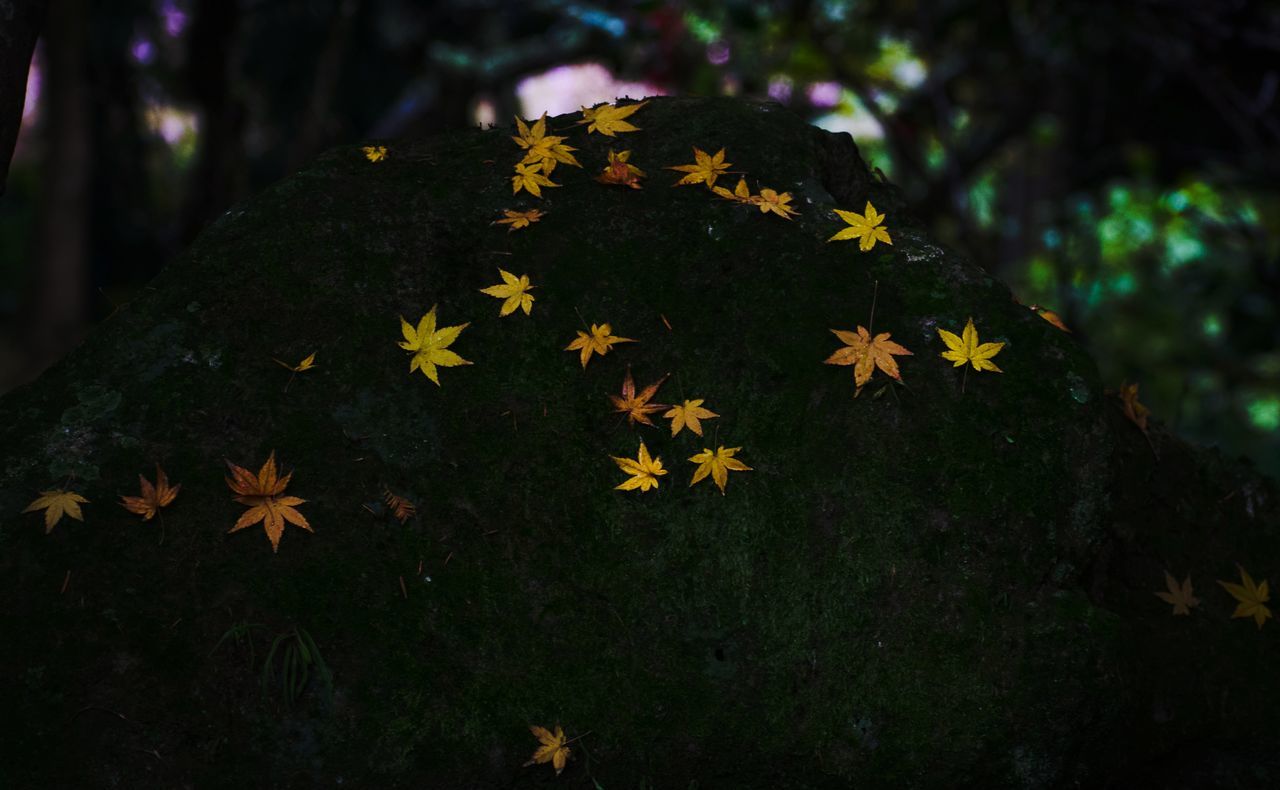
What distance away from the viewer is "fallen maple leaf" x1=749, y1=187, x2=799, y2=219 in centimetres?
258

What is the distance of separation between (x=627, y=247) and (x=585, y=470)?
2.00ft

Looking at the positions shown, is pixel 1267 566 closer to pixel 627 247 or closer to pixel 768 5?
pixel 627 247

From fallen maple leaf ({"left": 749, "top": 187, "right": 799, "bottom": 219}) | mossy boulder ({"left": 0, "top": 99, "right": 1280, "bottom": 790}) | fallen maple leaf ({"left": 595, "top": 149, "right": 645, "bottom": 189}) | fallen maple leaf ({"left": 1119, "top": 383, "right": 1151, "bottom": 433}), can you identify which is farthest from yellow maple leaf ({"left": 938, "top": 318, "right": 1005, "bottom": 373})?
fallen maple leaf ({"left": 595, "top": 149, "right": 645, "bottom": 189})

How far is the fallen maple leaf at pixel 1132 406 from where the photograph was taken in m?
2.74

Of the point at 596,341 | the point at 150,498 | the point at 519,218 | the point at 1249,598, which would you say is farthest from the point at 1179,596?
the point at 150,498

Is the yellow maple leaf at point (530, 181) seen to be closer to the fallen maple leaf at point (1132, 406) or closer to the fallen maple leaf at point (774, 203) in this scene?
the fallen maple leaf at point (774, 203)

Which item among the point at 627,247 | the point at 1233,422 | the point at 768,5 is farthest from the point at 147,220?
the point at 1233,422

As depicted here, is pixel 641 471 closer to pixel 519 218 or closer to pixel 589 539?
pixel 589 539

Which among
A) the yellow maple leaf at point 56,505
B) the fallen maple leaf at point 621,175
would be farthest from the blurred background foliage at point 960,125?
the yellow maple leaf at point 56,505

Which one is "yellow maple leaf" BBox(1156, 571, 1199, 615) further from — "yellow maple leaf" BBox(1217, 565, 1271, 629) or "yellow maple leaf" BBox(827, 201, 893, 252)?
"yellow maple leaf" BBox(827, 201, 893, 252)

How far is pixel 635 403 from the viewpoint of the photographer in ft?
7.60

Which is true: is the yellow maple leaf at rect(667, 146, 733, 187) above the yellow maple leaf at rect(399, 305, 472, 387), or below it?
above

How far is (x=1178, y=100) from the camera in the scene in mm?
6688

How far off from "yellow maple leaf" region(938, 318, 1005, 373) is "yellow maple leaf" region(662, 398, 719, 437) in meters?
0.57
